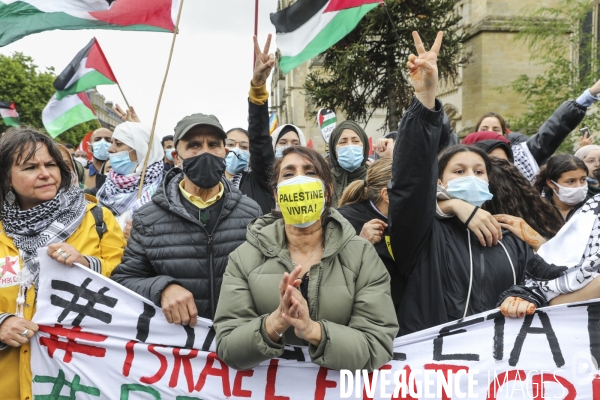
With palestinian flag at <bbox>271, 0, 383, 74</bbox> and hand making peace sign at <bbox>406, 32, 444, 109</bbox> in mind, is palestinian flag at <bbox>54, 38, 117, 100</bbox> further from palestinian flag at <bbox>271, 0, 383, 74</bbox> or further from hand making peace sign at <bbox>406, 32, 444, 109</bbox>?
hand making peace sign at <bbox>406, 32, 444, 109</bbox>

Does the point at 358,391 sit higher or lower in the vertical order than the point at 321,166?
lower

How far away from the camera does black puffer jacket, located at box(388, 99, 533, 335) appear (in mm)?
2514

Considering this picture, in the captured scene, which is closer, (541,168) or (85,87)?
(541,168)

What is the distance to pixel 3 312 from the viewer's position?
2812 mm

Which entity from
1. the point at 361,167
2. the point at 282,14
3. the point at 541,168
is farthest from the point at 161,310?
the point at 541,168

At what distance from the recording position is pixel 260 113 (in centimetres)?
391

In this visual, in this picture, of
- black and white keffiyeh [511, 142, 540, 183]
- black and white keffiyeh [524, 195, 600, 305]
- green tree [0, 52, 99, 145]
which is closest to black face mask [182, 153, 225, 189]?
black and white keffiyeh [524, 195, 600, 305]

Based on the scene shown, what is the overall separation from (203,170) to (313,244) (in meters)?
0.84

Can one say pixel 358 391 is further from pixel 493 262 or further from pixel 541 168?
pixel 541 168

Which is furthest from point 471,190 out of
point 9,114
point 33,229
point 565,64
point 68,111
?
point 565,64

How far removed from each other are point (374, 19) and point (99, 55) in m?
15.1

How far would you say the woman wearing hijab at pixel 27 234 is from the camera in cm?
281

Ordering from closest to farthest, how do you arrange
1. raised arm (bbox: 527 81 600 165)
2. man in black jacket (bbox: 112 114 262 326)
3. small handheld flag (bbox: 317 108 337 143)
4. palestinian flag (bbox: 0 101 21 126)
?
man in black jacket (bbox: 112 114 262 326) < raised arm (bbox: 527 81 600 165) < small handheld flag (bbox: 317 108 337 143) < palestinian flag (bbox: 0 101 21 126)

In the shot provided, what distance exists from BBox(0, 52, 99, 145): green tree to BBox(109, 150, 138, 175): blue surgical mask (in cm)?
3857
